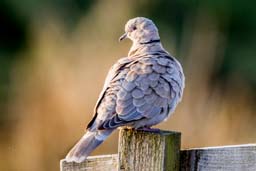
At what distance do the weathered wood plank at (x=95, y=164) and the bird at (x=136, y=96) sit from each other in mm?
183

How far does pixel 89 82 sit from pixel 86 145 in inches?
125

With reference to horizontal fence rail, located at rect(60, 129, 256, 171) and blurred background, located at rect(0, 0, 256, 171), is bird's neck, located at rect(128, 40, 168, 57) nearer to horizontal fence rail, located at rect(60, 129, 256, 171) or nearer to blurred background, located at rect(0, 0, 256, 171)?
horizontal fence rail, located at rect(60, 129, 256, 171)

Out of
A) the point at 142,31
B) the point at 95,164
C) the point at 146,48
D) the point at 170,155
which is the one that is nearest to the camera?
the point at 170,155

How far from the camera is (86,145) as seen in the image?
2.49 meters

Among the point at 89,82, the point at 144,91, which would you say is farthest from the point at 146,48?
the point at 89,82

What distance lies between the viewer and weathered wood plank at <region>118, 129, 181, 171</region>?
6.98ft

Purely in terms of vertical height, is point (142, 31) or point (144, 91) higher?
point (142, 31)

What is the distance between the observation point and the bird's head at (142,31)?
11.5 ft

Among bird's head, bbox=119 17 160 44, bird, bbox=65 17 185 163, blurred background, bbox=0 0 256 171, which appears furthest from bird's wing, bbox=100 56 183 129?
blurred background, bbox=0 0 256 171

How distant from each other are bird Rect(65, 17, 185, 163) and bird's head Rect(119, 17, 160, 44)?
1.28 ft

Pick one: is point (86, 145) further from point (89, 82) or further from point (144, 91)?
point (89, 82)

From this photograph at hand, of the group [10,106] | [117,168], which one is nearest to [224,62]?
[10,106]

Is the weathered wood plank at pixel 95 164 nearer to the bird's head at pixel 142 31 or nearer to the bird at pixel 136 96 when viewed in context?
the bird at pixel 136 96

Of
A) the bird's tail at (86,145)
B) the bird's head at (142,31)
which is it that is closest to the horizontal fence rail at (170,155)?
the bird's tail at (86,145)
